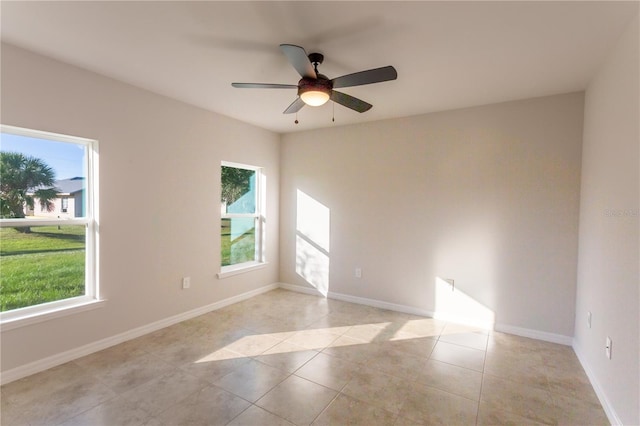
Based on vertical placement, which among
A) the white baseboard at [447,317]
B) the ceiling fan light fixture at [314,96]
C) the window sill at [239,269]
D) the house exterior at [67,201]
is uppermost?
the ceiling fan light fixture at [314,96]

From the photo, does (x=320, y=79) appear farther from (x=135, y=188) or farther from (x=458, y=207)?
(x=458, y=207)

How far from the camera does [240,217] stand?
4363 millimetres

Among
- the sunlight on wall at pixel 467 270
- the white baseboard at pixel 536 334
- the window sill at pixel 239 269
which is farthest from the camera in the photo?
the window sill at pixel 239 269

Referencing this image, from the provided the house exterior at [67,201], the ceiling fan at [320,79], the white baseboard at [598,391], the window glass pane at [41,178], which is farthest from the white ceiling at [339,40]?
the white baseboard at [598,391]

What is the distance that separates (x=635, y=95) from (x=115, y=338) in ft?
14.3

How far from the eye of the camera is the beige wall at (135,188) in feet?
7.66

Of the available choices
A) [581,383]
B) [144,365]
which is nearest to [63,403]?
[144,365]

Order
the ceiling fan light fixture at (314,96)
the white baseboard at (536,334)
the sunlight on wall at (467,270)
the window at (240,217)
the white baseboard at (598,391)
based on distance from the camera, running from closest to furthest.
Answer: the white baseboard at (598,391) → the ceiling fan light fixture at (314,96) → the white baseboard at (536,334) → the sunlight on wall at (467,270) → the window at (240,217)

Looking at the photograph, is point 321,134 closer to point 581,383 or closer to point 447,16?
point 447,16

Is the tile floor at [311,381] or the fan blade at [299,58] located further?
the tile floor at [311,381]

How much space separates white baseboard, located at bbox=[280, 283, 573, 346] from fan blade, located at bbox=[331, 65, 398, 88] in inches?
111

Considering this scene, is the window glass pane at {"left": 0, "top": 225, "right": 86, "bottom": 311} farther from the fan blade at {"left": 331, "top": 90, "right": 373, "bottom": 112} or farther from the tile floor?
the fan blade at {"left": 331, "top": 90, "right": 373, "bottom": 112}

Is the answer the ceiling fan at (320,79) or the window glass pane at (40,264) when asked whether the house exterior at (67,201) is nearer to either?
the window glass pane at (40,264)

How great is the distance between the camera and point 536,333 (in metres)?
3.09
